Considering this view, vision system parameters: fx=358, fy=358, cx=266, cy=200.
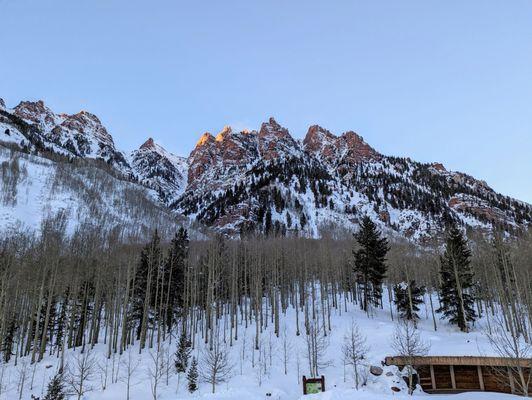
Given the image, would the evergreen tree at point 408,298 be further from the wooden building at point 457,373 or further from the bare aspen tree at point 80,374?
the bare aspen tree at point 80,374

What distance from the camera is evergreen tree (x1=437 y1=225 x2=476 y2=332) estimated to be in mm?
43031

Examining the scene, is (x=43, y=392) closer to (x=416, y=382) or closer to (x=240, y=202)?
(x=416, y=382)

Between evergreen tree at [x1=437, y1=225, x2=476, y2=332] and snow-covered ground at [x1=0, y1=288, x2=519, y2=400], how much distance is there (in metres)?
1.94

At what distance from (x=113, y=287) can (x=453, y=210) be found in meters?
167

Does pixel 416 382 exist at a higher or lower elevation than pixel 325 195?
lower

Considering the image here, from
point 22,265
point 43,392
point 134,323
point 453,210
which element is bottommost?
point 43,392

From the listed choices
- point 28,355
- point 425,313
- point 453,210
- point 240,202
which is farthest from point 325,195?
point 28,355

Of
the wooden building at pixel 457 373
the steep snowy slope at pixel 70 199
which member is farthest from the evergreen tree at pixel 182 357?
the steep snowy slope at pixel 70 199

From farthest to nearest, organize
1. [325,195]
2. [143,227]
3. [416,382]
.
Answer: [325,195] < [143,227] < [416,382]

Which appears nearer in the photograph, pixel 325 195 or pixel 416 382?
pixel 416 382

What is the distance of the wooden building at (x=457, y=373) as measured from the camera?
2977 cm

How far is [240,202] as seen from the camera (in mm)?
168625

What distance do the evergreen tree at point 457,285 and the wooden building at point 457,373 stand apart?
11756 millimetres

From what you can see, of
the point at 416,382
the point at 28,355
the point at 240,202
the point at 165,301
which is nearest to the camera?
the point at 416,382
